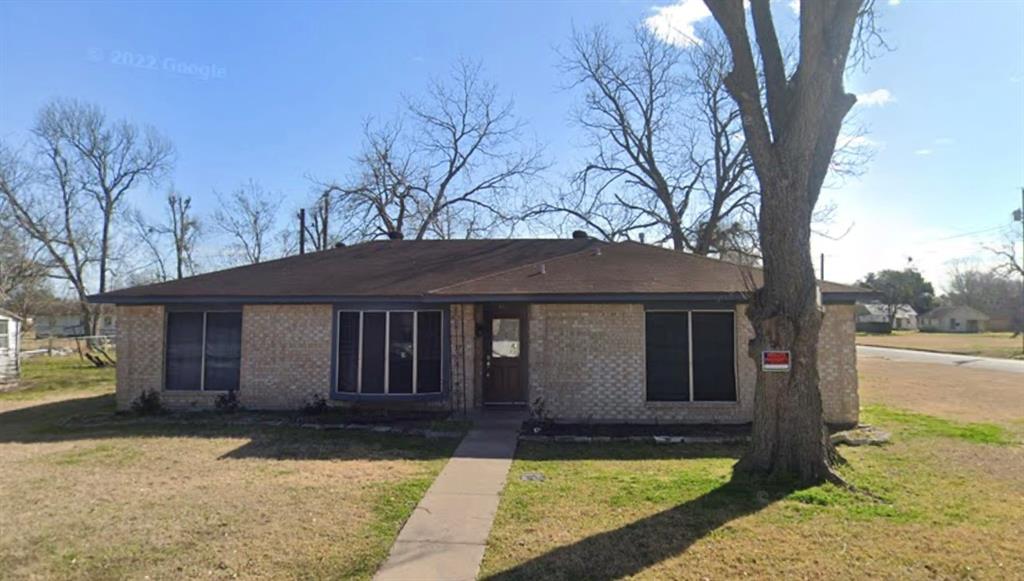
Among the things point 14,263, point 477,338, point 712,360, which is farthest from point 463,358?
point 14,263

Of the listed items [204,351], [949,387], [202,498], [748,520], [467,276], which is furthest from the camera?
[949,387]

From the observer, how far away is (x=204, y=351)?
1190 cm

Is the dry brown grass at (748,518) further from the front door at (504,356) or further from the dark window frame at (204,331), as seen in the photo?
the dark window frame at (204,331)

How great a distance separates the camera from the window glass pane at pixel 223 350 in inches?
466

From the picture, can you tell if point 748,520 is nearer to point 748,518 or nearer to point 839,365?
point 748,518

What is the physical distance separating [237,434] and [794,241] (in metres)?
8.98

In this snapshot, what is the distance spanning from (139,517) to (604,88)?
93.6 feet

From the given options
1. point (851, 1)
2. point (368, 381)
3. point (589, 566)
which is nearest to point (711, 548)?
point (589, 566)

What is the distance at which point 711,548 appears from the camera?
196 inches

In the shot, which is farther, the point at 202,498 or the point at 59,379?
the point at 59,379

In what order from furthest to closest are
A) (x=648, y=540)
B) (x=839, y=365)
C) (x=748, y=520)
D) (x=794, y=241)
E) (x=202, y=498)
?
1. (x=839, y=365)
2. (x=794, y=241)
3. (x=202, y=498)
4. (x=748, y=520)
5. (x=648, y=540)

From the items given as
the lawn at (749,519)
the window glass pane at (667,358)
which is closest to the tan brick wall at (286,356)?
the lawn at (749,519)

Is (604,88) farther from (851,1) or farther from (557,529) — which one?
(557,529)

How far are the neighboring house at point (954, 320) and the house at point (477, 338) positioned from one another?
8188 centimetres
